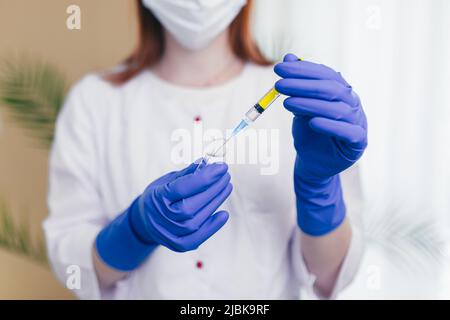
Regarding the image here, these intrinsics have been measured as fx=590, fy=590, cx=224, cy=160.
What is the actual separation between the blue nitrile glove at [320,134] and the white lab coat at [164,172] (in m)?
0.09

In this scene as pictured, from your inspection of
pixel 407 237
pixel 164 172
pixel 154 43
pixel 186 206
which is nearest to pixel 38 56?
pixel 154 43

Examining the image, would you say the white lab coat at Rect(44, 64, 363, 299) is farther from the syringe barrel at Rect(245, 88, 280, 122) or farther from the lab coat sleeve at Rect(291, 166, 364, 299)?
the syringe barrel at Rect(245, 88, 280, 122)

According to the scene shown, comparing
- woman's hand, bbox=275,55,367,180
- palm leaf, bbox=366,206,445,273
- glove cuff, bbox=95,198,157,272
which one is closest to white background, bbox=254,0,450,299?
palm leaf, bbox=366,206,445,273

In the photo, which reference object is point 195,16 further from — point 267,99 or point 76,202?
point 76,202

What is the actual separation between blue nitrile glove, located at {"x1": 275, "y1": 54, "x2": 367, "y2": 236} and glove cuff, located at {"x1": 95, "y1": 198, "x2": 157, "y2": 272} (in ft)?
0.90

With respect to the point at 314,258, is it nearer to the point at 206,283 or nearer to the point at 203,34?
the point at 206,283

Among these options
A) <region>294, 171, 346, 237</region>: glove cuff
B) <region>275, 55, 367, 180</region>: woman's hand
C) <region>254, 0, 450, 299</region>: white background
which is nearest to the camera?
<region>275, 55, 367, 180</region>: woman's hand

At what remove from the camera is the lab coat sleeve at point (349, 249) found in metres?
1.06

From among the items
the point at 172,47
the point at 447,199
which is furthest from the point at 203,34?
the point at 447,199

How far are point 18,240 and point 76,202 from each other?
415 mm

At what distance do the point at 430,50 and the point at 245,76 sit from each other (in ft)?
1.56

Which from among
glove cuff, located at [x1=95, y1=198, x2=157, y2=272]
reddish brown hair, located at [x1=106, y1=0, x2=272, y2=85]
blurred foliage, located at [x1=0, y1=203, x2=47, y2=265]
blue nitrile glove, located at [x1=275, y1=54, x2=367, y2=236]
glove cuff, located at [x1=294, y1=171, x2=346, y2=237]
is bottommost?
blurred foliage, located at [x1=0, y1=203, x2=47, y2=265]

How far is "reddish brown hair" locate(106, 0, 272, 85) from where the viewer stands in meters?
1.14

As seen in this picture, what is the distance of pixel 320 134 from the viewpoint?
2.98 feet
